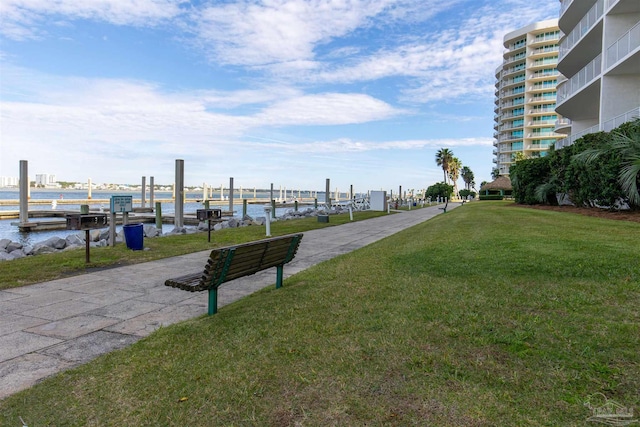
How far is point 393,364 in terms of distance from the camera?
10.6 feet

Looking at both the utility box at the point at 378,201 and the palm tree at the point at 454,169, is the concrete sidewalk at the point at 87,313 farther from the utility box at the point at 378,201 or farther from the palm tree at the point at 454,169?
the palm tree at the point at 454,169

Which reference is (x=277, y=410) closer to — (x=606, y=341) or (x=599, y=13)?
(x=606, y=341)

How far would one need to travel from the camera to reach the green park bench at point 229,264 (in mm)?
4590

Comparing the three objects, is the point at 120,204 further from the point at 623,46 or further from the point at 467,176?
the point at 467,176

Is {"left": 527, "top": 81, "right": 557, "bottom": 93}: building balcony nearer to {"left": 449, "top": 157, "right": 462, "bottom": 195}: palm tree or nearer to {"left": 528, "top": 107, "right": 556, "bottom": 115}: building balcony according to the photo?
{"left": 528, "top": 107, "right": 556, "bottom": 115}: building balcony

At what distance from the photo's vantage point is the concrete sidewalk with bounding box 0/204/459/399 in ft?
12.2

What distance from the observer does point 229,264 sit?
15.8ft

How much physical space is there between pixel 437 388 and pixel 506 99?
3796 inches

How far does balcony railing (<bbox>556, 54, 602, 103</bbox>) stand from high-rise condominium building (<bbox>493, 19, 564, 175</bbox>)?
161 feet

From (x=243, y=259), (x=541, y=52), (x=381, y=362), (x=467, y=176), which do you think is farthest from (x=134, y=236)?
(x=467, y=176)

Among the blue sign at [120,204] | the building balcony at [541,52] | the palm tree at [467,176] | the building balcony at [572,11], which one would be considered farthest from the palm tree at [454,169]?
the blue sign at [120,204]

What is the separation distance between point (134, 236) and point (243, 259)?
674 cm

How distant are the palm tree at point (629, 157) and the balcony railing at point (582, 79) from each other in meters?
9.82

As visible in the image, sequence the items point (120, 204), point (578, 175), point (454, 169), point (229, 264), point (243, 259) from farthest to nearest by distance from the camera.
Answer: point (454, 169), point (578, 175), point (120, 204), point (243, 259), point (229, 264)
